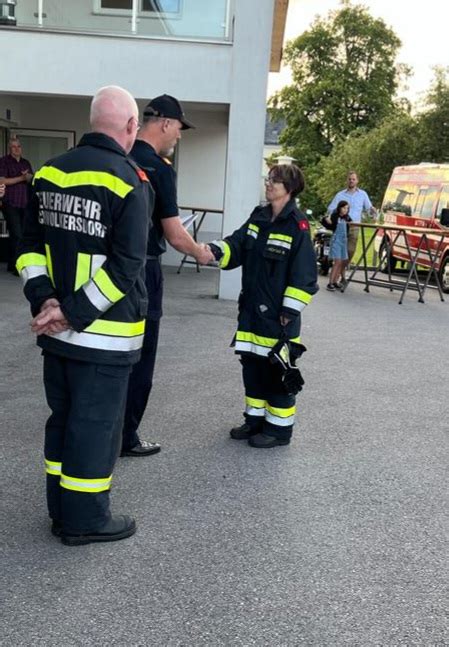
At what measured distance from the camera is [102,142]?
3.05 meters

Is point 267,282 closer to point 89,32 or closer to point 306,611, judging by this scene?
point 306,611

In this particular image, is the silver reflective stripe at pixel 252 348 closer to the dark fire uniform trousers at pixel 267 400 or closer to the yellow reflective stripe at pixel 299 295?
the dark fire uniform trousers at pixel 267 400

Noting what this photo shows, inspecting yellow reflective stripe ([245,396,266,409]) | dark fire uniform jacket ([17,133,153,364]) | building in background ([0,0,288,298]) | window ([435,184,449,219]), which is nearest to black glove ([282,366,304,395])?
yellow reflective stripe ([245,396,266,409])

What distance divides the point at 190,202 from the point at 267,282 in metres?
9.64

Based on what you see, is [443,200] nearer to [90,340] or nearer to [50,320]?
[90,340]

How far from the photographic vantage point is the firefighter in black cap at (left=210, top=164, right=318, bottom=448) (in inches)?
177

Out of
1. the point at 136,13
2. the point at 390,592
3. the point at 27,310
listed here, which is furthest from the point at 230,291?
the point at 390,592

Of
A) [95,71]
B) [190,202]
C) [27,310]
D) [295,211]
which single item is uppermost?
[95,71]

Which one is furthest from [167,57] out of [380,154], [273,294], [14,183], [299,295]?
[380,154]

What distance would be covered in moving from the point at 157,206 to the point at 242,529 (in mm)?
1801

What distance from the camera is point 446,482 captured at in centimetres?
431

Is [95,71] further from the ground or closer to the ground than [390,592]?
further from the ground

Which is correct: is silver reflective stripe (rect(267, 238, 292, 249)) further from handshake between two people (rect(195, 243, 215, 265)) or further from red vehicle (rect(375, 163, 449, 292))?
red vehicle (rect(375, 163, 449, 292))

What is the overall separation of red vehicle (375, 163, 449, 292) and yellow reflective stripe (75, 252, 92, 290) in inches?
405
